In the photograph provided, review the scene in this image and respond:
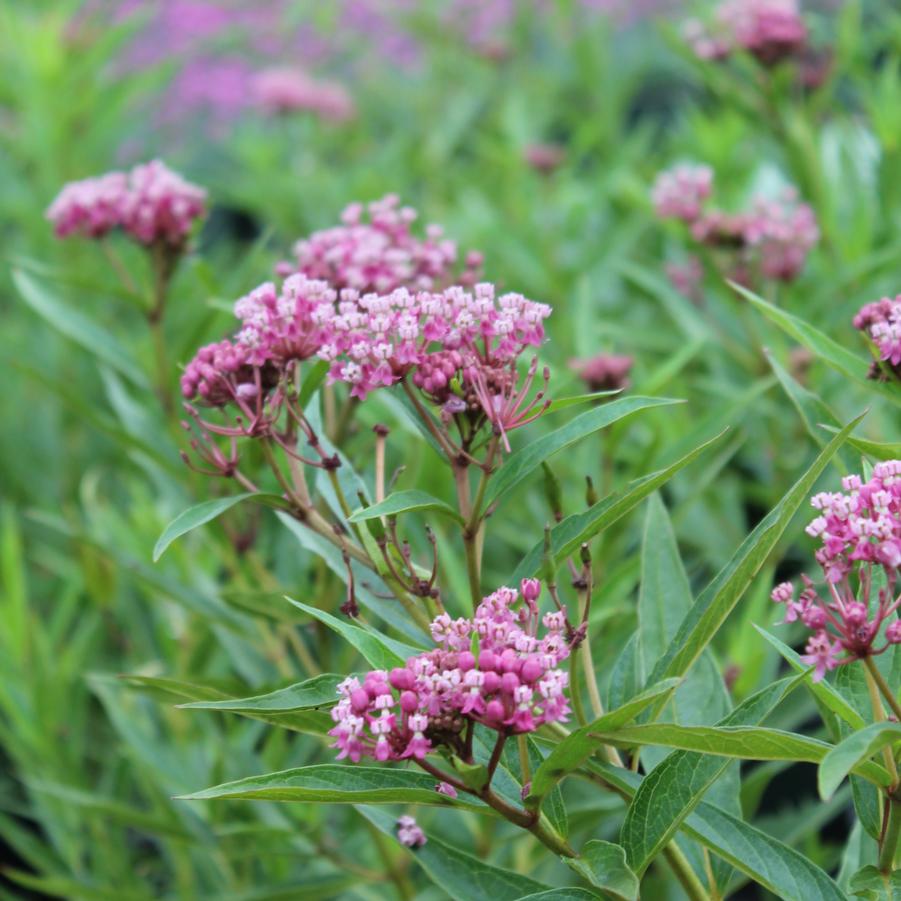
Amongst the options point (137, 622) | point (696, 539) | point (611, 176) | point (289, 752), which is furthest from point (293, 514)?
point (611, 176)

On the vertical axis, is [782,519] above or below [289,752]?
above

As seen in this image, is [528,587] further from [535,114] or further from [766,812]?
[535,114]

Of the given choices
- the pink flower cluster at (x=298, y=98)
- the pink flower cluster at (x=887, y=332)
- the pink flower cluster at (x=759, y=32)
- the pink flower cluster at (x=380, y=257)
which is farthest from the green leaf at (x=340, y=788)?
the pink flower cluster at (x=298, y=98)

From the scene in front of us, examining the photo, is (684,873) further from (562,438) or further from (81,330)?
(81,330)

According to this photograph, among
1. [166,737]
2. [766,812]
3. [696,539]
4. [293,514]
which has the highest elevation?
[293,514]

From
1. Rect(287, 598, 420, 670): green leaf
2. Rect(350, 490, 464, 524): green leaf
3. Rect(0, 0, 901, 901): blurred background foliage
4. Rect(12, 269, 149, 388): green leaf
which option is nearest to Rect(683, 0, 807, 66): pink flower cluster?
Rect(0, 0, 901, 901): blurred background foliage

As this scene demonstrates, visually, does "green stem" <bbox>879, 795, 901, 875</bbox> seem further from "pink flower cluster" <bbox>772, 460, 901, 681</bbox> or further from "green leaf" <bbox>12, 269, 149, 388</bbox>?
"green leaf" <bbox>12, 269, 149, 388</bbox>
